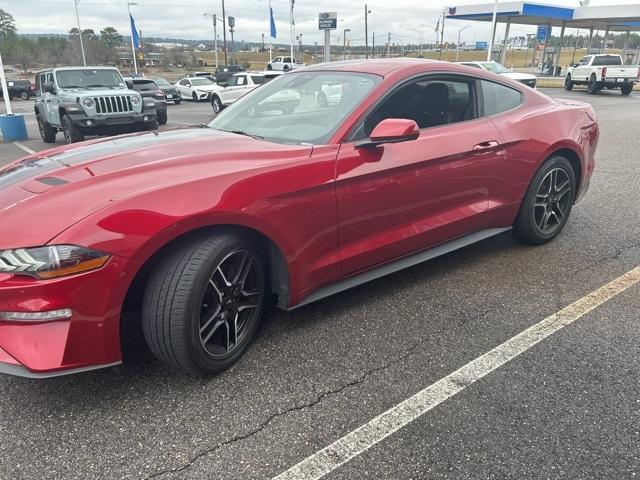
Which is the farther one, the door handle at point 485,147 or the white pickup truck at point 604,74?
the white pickup truck at point 604,74

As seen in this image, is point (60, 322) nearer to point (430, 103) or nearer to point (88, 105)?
point (430, 103)

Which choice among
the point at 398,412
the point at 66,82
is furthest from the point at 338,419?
the point at 66,82

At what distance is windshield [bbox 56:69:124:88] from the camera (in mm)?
11828

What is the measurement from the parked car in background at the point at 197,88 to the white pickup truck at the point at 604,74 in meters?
18.8

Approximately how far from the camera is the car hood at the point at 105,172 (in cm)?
212

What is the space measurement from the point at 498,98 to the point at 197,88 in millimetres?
25289

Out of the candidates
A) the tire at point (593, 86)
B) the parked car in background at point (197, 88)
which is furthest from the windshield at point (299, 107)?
the tire at point (593, 86)

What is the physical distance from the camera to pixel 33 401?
2.43 m

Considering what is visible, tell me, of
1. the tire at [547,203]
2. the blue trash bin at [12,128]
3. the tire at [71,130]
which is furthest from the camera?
the blue trash bin at [12,128]

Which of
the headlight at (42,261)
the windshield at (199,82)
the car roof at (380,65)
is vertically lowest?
the windshield at (199,82)

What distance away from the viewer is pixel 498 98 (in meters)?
3.92

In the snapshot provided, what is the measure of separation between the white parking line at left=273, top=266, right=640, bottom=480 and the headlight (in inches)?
46.9

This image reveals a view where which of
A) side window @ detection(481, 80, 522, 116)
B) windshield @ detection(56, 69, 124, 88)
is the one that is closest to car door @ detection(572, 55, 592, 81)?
windshield @ detection(56, 69, 124, 88)

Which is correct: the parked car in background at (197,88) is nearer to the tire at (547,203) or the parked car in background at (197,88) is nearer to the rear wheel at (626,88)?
the rear wheel at (626,88)
